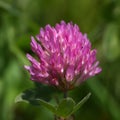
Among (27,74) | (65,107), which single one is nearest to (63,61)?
(65,107)

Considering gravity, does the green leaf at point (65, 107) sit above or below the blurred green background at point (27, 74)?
below

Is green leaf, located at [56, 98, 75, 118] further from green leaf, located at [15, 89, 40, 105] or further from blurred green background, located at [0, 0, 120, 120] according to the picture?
blurred green background, located at [0, 0, 120, 120]

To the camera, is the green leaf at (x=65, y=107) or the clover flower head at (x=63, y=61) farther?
the clover flower head at (x=63, y=61)

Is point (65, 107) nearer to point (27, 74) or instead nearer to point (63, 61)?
point (63, 61)

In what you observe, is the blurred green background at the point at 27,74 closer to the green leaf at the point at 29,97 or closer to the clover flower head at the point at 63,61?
the green leaf at the point at 29,97

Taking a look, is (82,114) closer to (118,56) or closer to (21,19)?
(118,56)

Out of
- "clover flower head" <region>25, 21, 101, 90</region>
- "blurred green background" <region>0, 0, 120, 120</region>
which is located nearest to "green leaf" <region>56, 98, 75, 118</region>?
"clover flower head" <region>25, 21, 101, 90</region>

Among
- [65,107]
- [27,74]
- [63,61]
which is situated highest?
[27,74]

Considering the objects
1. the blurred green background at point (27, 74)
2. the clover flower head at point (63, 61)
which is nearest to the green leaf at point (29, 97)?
the clover flower head at point (63, 61)
